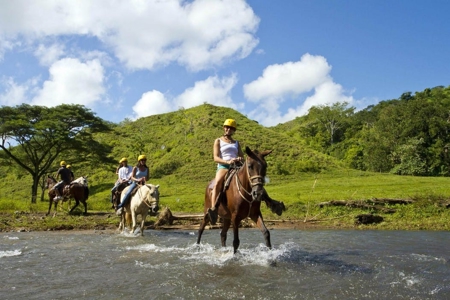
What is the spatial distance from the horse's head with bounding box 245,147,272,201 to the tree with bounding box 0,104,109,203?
92.2 feet

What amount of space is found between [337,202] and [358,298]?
13.4 meters

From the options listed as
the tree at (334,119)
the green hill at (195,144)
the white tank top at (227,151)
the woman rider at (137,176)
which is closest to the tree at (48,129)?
the green hill at (195,144)

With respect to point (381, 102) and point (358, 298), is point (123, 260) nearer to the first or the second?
point (358, 298)

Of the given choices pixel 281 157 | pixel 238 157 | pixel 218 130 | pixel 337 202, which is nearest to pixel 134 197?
pixel 238 157

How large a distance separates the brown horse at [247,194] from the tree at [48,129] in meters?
26.9

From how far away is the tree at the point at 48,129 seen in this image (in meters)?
32.5

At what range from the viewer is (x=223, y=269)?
26.2ft

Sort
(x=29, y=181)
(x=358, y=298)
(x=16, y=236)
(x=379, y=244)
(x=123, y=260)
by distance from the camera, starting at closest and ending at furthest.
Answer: (x=358, y=298)
(x=123, y=260)
(x=379, y=244)
(x=16, y=236)
(x=29, y=181)

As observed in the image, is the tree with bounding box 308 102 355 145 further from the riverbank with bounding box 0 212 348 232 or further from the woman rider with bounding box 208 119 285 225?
the woman rider with bounding box 208 119 285 225

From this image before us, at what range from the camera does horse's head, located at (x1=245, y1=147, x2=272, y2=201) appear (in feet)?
25.7

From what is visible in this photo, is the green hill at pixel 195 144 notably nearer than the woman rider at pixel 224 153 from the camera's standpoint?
No

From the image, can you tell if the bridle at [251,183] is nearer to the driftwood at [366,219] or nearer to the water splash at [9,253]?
the water splash at [9,253]

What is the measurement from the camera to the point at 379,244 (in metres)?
11.4

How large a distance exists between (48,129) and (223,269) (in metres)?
29.6
